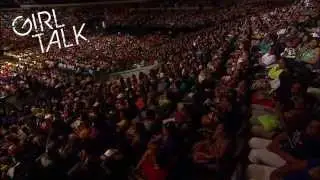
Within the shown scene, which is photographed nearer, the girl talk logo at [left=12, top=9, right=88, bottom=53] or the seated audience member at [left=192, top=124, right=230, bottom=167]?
the seated audience member at [left=192, top=124, right=230, bottom=167]

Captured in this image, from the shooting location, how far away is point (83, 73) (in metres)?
25.5

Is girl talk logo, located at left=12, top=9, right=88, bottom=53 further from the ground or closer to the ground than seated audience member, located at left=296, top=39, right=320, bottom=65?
closer to the ground

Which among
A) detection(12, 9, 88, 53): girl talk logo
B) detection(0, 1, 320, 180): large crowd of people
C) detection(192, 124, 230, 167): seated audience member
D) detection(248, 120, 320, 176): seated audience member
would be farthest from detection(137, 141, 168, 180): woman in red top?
detection(12, 9, 88, 53): girl talk logo

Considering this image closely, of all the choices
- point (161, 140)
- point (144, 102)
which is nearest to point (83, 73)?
point (144, 102)

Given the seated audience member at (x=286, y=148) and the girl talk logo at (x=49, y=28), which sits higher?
the seated audience member at (x=286, y=148)

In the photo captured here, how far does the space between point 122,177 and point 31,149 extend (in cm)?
199

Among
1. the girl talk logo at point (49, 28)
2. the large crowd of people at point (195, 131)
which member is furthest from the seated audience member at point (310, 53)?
the girl talk logo at point (49, 28)

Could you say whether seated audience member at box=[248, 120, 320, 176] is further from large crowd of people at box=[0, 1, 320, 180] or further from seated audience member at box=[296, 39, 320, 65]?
seated audience member at box=[296, 39, 320, 65]

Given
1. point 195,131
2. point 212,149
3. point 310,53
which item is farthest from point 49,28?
point 212,149

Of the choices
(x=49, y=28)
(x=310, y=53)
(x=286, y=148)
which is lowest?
(x=49, y=28)

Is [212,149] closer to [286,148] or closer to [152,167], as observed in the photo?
[152,167]

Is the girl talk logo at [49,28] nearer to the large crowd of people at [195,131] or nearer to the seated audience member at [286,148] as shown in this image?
the large crowd of people at [195,131]

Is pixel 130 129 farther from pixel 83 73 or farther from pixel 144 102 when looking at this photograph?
pixel 83 73

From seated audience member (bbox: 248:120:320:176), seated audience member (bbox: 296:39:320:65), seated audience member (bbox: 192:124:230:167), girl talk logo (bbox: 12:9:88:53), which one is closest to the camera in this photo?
seated audience member (bbox: 248:120:320:176)
